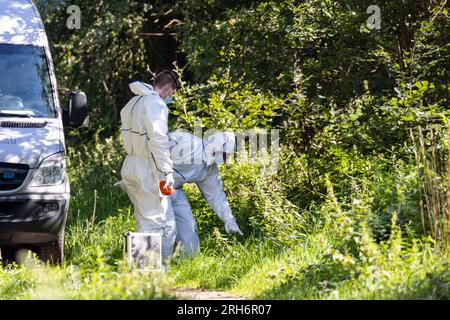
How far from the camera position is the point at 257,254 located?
9102 mm

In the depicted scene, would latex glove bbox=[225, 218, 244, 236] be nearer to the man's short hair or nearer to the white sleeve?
the white sleeve

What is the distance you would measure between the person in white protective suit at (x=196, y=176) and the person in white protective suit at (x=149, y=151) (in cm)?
56

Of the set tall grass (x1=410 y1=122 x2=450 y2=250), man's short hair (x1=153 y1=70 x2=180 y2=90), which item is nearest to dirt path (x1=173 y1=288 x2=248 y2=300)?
tall grass (x1=410 y1=122 x2=450 y2=250)

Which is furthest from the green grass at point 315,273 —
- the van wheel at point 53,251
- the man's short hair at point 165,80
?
the man's short hair at point 165,80

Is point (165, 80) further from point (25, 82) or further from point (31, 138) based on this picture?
point (25, 82)

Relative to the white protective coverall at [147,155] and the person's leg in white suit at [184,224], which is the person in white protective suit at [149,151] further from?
the person's leg in white suit at [184,224]

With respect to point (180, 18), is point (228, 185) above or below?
below

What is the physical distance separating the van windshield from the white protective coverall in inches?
43.0

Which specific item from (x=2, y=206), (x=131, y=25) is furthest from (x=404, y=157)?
(x=131, y=25)

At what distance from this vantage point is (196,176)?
32.5ft

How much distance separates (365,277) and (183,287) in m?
2.24

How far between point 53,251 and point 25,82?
1.81 meters

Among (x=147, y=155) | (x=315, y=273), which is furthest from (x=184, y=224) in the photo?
(x=315, y=273)
